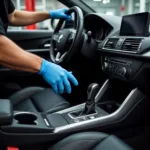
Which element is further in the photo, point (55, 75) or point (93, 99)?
point (93, 99)

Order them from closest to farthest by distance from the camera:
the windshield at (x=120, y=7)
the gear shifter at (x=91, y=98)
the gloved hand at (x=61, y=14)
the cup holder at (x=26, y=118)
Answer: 1. the cup holder at (x=26, y=118)
2. the gear shifter at (x=91, y=98)
3. the gloved hand at (x=61, y=14)
4. the windshield at (x=120, y=7)

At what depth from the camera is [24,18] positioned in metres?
2.12

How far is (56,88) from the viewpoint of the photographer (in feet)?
3.98

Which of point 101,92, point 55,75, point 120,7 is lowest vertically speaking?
point 120,7

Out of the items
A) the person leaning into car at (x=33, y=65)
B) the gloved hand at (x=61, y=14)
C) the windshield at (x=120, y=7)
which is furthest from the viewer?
the windshield at (x=120, y=7)

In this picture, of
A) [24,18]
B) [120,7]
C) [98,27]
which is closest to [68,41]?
[98,27]

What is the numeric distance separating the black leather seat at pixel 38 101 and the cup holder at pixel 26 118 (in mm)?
224

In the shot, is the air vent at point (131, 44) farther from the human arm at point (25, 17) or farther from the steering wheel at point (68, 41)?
the human arm at point (25, 17)

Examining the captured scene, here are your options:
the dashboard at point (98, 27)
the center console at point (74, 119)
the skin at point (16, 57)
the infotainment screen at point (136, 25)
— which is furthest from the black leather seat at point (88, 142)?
the dashboard at point (98, 27)

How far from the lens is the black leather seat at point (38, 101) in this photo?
5.16 ft

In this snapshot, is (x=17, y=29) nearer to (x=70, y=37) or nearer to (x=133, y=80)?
(x=70, y=37)

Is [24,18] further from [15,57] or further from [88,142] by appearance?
[88,142]

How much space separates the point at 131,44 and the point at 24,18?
1.04 metres

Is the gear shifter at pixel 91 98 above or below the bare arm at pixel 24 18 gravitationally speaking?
below
